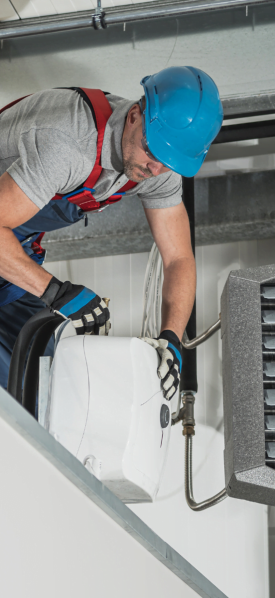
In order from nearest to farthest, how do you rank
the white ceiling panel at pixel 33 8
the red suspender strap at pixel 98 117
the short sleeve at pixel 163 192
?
the red suspender strap at pixel 98 117
the short sleeve at pixel 163 192
the white ceiling panel at pixel 33 8

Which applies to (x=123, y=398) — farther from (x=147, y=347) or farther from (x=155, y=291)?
(x=155, y=291)

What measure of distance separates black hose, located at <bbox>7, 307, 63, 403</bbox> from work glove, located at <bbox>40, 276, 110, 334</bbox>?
0.12ft

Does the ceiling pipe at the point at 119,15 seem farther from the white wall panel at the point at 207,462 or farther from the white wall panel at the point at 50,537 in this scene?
the white wall panel at the point at 50,537

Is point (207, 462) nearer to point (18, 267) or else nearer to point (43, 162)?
point (18, 267)

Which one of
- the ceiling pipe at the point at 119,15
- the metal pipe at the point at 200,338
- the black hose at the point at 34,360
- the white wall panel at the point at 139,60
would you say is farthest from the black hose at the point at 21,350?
the ceiling pipe at the point at 119,15

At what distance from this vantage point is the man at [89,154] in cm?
131

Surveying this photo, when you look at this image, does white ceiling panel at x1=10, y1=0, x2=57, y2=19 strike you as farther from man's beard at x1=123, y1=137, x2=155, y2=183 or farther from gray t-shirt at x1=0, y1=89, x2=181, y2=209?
man's beard at x1=123, y1=137, x2=155, y2=183

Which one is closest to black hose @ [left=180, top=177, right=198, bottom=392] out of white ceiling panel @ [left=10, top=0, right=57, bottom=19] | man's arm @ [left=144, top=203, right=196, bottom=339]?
man's arm @ [left=144, top=203, right=196, bottom=339]

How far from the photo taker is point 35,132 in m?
1.33

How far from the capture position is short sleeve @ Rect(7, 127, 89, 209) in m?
1.29

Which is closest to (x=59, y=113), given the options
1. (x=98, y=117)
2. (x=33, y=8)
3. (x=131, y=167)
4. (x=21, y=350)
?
(x=98, y=117)

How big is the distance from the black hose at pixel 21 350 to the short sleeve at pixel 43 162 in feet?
0.93

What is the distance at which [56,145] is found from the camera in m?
1.31

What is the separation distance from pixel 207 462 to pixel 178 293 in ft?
3.36
